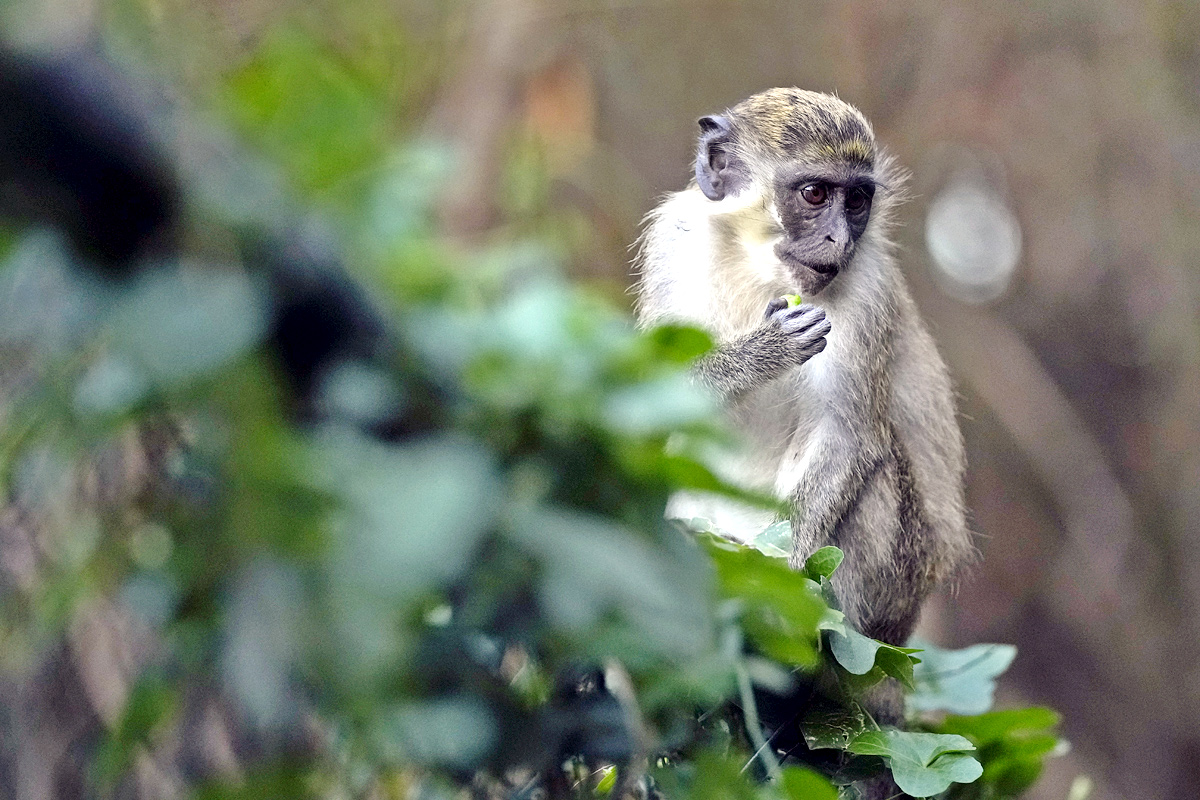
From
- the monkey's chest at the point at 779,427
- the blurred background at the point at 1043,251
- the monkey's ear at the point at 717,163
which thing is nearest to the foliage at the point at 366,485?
the monkey's chest at the point at 779,427

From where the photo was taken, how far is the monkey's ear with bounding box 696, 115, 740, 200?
4051mm

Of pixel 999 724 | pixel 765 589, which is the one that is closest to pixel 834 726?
pixel 999 724

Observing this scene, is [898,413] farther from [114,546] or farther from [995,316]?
[995,316]

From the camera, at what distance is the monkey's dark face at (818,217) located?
3723mm

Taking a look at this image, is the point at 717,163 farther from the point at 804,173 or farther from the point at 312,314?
the point at 312,314

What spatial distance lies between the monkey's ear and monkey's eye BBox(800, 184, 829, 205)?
30cm

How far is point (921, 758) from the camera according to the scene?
2342mm

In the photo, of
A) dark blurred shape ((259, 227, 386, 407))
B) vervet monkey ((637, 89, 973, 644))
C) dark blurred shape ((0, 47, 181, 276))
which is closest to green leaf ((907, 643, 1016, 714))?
vervet monkey ((637, 89, 973, 644))

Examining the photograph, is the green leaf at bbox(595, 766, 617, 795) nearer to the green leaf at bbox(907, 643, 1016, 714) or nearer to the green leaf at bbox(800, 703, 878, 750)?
the green leaf at bbox(800, 703, 878, 750)

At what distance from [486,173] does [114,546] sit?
736 centimetres

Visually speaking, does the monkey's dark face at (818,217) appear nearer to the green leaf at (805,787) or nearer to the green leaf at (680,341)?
the green leaf at (805,787)

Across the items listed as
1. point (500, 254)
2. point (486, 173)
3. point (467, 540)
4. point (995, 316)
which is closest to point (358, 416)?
point (467, 540)

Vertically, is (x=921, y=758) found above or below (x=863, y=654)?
below

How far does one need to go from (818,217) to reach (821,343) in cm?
57
